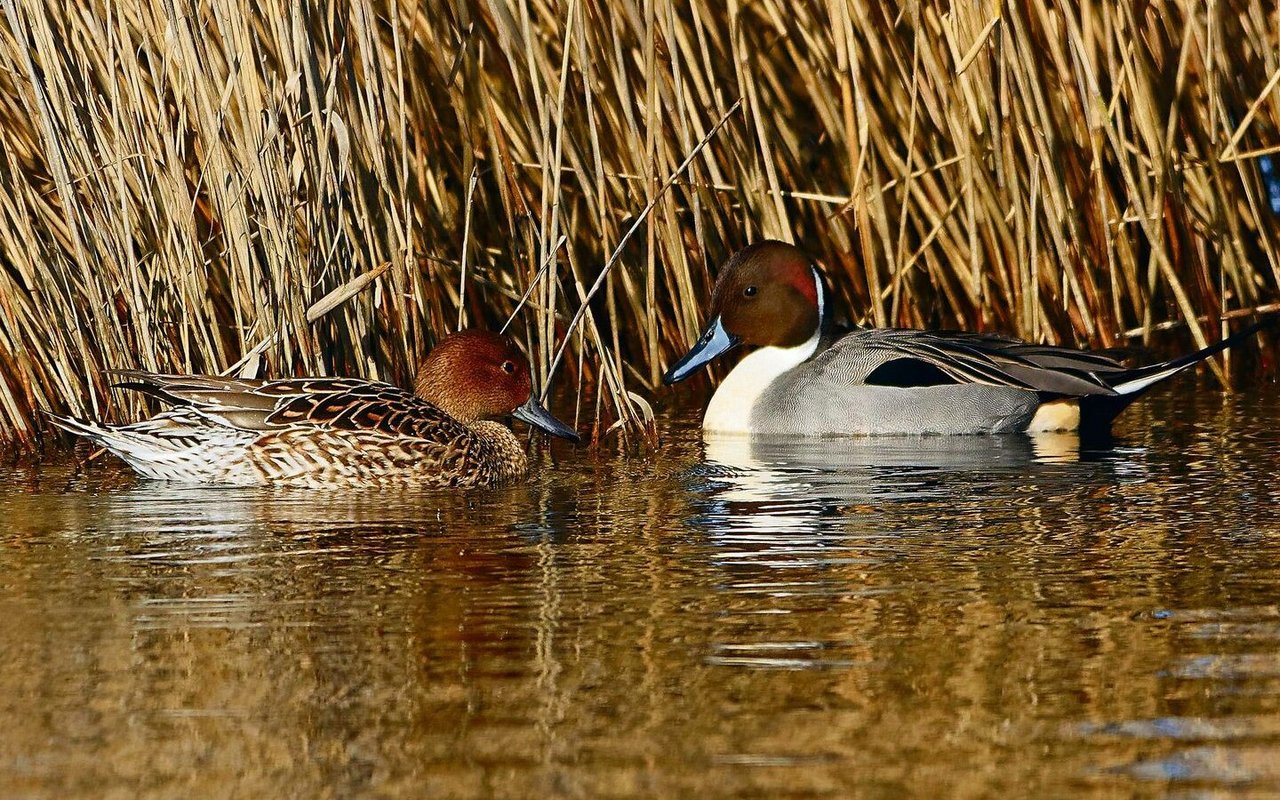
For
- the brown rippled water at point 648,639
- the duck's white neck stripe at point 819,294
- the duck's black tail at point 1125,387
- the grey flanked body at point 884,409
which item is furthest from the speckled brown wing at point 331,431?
the duck's black tail at point 1125,387

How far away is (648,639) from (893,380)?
4.02 m

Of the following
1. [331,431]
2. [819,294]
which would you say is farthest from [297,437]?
[819,294]

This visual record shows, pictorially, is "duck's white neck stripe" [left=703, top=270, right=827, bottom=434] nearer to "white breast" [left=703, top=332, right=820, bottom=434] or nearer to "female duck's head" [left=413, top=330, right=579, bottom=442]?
"white breast" [left=703, top=332, right=820, bottom=434]

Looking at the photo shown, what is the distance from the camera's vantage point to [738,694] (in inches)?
130

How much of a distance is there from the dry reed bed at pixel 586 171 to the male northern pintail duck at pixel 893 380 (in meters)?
0.20

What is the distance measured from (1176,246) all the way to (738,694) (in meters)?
5.64

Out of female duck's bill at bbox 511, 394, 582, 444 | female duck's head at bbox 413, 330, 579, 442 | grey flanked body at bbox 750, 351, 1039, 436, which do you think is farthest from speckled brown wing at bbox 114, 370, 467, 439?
grey flanked body at bbox 750, 351, 1039, 436

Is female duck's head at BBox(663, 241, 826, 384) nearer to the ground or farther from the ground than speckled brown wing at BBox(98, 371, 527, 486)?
farther from the ground

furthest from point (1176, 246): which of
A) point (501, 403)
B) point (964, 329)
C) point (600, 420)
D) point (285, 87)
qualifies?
point (285, 87)

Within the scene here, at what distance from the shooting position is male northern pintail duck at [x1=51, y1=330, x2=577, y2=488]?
5961 millimetres

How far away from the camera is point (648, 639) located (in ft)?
12.3

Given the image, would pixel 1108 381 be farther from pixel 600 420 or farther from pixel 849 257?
pixel 600 420

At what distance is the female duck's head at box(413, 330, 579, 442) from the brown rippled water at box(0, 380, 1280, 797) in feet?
2.17

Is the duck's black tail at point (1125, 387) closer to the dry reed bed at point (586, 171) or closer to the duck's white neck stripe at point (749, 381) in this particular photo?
the dry reed bed at point (586, 171)
